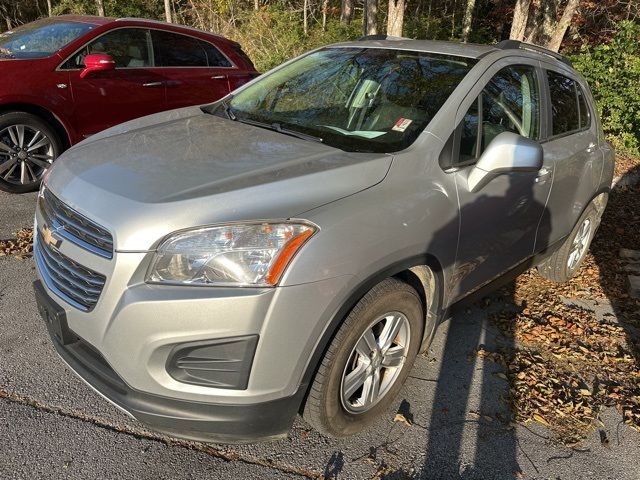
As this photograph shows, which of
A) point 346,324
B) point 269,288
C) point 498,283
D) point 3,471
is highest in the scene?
point 269,288

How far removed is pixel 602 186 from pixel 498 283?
1.55 m

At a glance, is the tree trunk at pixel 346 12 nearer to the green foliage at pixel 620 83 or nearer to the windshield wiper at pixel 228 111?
the green foliage at pixel 620 83

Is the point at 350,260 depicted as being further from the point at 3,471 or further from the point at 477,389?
the point at 3,471

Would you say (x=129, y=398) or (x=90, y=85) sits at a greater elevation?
(x=90, y=85)

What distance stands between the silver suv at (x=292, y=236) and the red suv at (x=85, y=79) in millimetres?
2446

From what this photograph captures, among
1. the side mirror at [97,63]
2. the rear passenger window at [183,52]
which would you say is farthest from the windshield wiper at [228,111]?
the rear passenger window at [183,52]

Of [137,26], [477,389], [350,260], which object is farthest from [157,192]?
[137,26]

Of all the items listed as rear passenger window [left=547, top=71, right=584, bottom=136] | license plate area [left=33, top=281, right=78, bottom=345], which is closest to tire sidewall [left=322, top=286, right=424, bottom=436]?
license plate area [left=33, top=281, right=78, bottom=345]

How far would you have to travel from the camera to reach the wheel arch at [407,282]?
210cm

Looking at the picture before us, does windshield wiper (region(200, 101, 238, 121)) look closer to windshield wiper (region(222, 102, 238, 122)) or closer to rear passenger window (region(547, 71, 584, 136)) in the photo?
windshield wiper (region(222, 102, 238, 122))

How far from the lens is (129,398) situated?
2018mm

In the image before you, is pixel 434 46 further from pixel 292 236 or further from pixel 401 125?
pixel 292 236

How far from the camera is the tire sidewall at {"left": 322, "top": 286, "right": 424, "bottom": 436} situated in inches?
86.7

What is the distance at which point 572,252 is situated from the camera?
169 inches
